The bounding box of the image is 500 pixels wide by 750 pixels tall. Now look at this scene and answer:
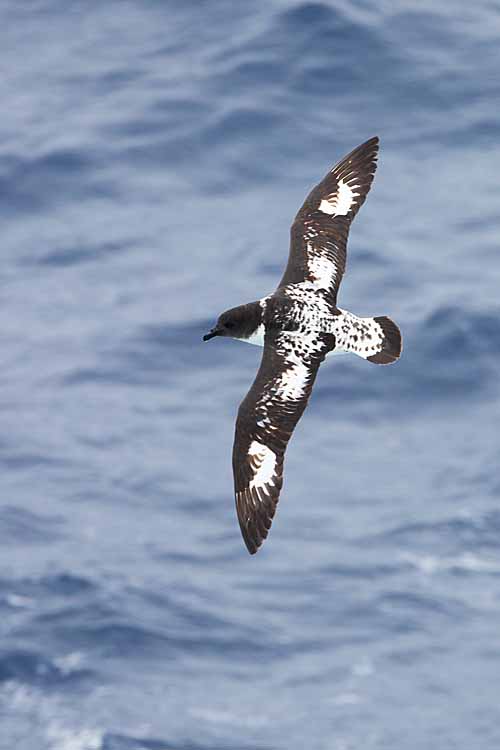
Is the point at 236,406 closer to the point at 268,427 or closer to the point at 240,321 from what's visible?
the point at 240,321

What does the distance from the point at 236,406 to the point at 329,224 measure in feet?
40.2

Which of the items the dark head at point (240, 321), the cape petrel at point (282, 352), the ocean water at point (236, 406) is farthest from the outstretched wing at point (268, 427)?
the ocean water at point (236, 406)

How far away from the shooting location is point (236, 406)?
29.8 m

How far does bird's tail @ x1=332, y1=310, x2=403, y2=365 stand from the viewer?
1636cm

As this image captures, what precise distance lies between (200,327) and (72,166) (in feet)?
16.2

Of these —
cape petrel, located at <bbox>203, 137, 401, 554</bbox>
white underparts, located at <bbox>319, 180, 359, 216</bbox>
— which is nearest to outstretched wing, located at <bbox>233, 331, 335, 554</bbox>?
cape petrel, located at <bbox>203, 137, 401, 554</bbox>

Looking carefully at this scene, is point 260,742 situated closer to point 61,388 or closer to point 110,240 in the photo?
point 61,388

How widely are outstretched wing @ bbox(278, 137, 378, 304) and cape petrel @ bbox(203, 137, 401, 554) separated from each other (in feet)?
0.06

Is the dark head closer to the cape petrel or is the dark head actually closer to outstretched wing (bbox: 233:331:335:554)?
the cape petrel

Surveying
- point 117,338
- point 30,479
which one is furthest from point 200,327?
point 30,479

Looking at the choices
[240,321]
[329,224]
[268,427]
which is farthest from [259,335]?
[329,224]

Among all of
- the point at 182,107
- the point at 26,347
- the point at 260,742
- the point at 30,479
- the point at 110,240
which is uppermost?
the point at 182,107

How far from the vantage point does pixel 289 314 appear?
1638 centimetres

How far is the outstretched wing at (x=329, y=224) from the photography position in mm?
17250
